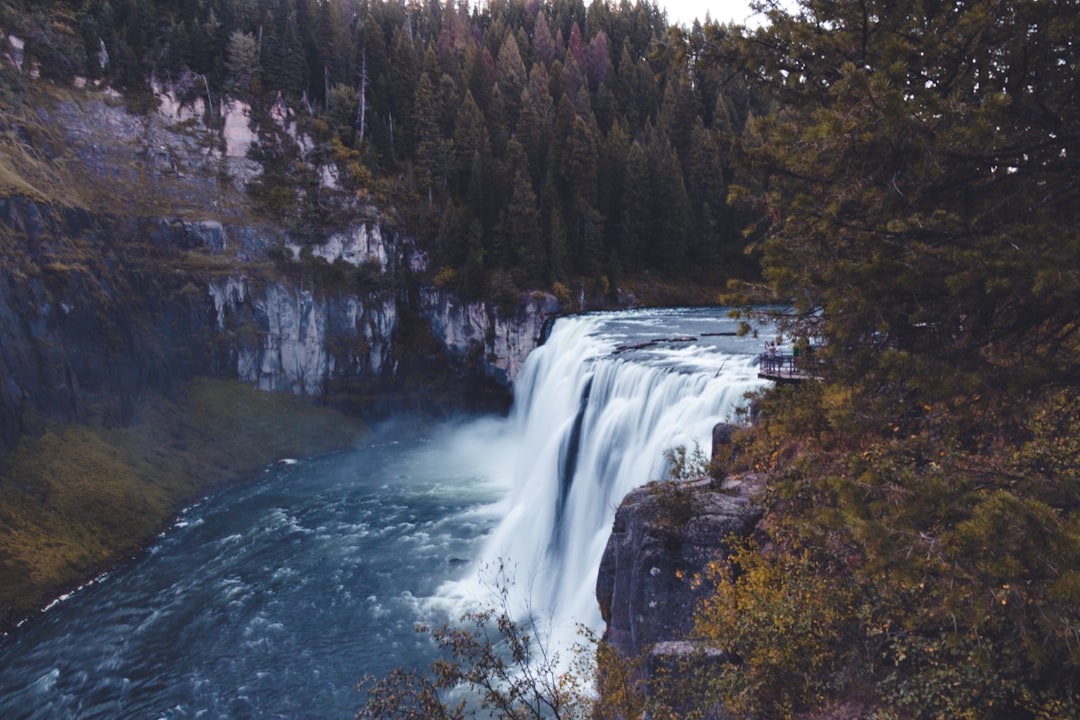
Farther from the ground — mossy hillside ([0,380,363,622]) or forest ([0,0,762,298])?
forest ([0,0,762,298])

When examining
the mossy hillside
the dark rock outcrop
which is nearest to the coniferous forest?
the dark rock outcrop

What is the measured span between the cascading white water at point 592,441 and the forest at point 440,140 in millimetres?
13515

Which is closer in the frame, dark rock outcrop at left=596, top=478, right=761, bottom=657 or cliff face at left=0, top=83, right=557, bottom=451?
dark rock outcrop at left=596, top=478, right=761, bottom=657

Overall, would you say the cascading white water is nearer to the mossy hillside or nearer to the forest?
the forest

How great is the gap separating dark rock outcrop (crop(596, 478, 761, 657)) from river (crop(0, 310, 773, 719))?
5682mm

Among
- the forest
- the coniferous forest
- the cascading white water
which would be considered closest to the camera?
the coniferous forest

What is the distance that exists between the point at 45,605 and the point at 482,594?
1639 cm

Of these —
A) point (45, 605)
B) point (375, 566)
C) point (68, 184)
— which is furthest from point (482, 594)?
point (68, 184)

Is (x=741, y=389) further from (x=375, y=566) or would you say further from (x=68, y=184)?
(x=68, y=184)

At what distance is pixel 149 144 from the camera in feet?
129

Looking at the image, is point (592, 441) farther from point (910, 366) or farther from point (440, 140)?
point (440, 140)

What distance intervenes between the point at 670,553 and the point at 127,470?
1188 inches

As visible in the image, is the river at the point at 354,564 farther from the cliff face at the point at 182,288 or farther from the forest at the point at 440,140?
the forest at the point at 440,140

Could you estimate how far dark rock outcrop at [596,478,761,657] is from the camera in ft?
36.0
